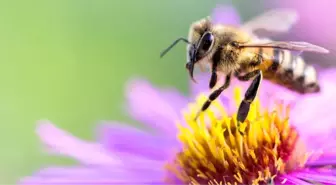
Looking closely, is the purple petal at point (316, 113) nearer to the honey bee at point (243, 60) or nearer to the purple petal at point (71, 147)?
the honey bee at point (243, 60)

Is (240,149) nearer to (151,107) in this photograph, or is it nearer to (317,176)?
(317,176)

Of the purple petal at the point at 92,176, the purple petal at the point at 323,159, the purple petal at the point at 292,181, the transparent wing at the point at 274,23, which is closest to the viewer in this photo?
the purple petal at the point at 292,181

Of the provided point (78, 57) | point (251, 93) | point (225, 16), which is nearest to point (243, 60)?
point (251, 93)

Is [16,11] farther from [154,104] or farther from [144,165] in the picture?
[144,165]

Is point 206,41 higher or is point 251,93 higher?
point 206,41

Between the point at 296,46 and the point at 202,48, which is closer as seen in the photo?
the point at 296,46

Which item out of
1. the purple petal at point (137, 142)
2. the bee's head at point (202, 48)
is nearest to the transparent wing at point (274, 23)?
the bee's head at point (202, 48)

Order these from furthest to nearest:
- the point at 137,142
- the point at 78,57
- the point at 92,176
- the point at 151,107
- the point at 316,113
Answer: the point at 78,57
the point at 151,107
the point at 137,142
the point at 316,113
the point at 92,176

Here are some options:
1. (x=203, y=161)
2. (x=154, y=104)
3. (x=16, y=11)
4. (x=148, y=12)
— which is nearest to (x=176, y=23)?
(x=148, y=12)
